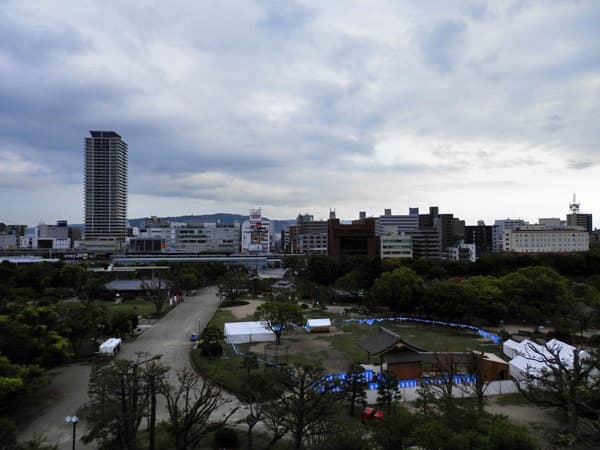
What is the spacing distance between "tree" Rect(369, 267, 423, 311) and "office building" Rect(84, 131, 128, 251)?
109 meters

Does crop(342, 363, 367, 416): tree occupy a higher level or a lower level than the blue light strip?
higher

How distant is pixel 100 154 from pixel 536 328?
427 feet

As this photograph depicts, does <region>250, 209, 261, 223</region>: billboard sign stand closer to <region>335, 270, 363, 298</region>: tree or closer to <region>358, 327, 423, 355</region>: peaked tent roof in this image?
<region>335, 270, 363, 298</region>: tree

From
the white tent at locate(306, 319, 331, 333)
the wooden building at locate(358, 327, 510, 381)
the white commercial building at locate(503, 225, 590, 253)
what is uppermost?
the white commercial building at locate(503, 225, 590, 253)

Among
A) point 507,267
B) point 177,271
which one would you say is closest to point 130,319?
point 177,271

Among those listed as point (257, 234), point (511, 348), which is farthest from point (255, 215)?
point (511, 348)

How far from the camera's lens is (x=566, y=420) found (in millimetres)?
14883

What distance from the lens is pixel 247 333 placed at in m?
27.5

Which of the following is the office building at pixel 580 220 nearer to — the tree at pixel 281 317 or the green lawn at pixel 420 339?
the green lawn at pixel 420 339

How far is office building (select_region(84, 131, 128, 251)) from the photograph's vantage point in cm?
12456

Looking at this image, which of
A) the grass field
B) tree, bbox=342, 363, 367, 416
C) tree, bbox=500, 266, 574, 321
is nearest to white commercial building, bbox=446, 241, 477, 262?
tree, bbox=500, 266, 574, 321

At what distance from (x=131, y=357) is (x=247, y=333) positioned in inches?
302

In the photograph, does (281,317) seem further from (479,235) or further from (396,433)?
(479,235)

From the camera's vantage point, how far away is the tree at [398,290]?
34828 mm
